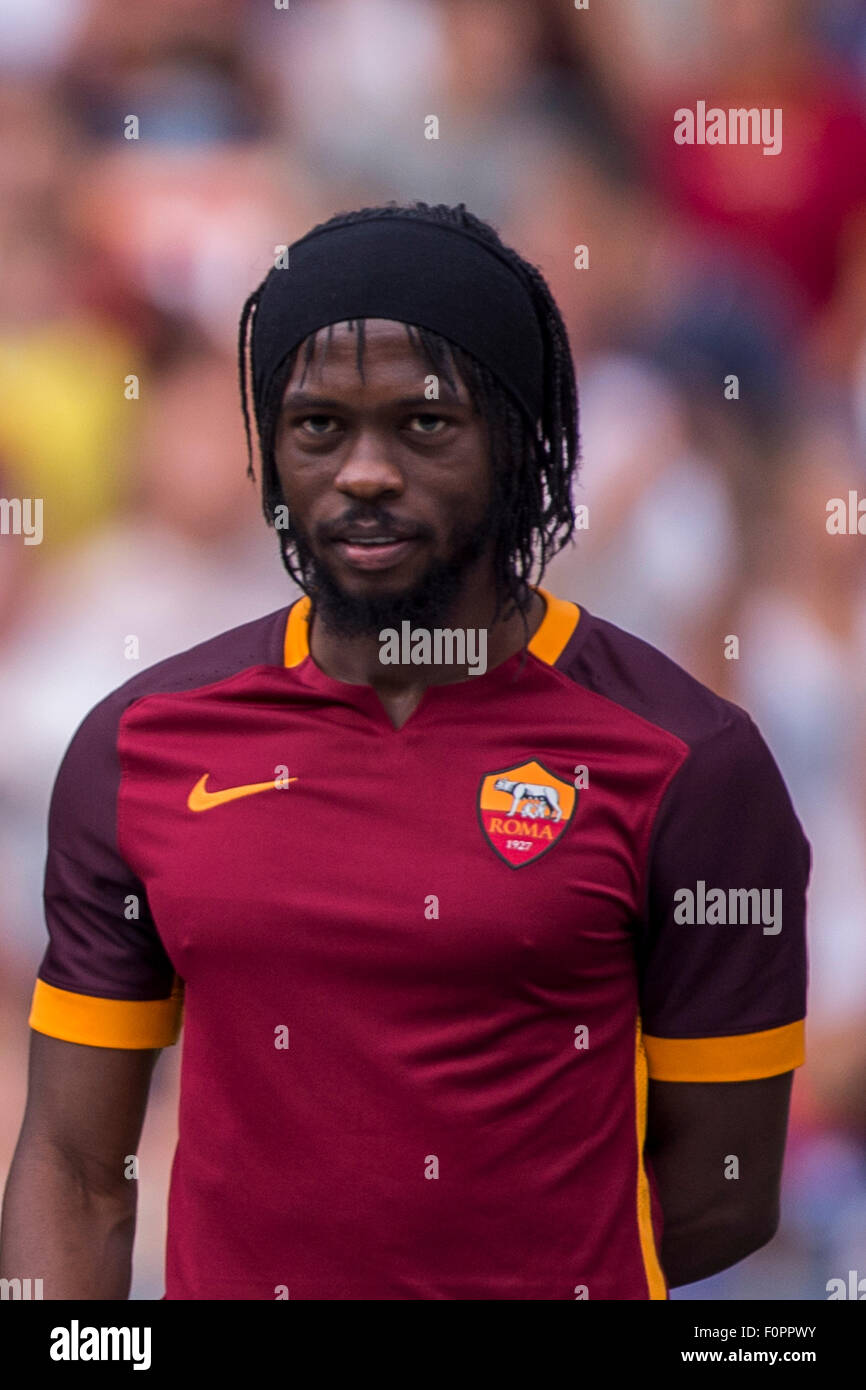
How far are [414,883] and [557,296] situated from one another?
1.69 metres

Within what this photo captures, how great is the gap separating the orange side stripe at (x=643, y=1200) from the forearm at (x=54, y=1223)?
1.93 feet

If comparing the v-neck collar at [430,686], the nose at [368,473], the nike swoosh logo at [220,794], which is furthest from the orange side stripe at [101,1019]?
the nose at [368,473]

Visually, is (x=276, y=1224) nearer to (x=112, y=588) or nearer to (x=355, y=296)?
(x=355, y=296)

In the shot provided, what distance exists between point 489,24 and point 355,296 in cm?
176

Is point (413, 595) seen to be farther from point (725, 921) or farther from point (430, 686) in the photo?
point (725, 921)

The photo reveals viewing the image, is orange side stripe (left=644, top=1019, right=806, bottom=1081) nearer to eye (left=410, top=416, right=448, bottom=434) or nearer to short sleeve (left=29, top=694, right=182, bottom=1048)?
short sleeve (left=29, top=694, right=182, bottom=1048)

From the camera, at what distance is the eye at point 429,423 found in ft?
5.09

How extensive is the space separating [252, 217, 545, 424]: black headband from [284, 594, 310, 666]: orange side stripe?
0.28 metres

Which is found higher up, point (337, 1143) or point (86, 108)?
point (86, 108)

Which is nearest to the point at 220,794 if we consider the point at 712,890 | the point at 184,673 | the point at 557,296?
the point at 184,673

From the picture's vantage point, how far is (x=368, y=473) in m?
1.52

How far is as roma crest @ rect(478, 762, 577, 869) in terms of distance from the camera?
161cm
